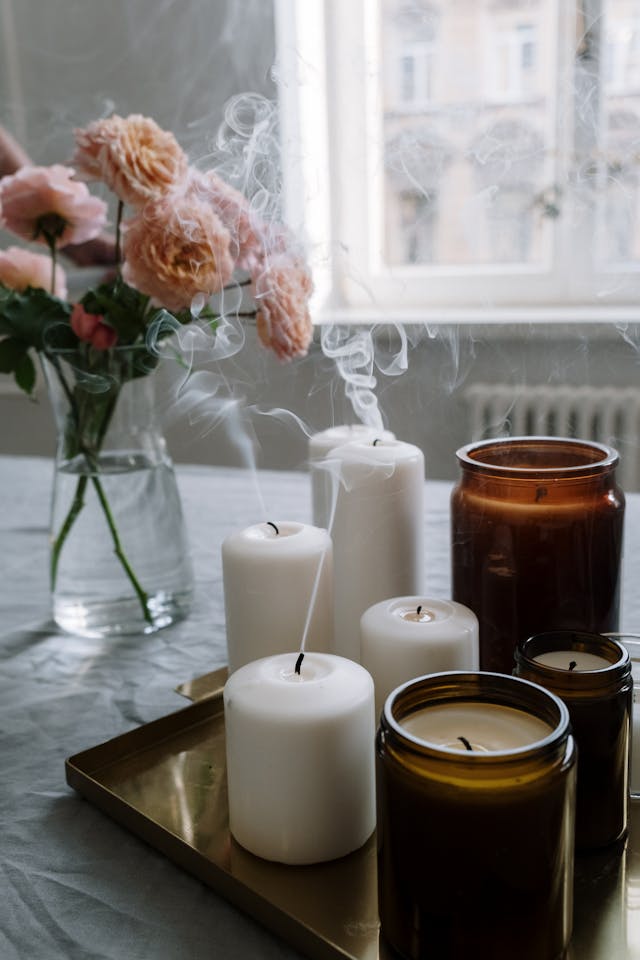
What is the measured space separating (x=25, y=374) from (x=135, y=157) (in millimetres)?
227

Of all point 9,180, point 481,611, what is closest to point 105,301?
point 9,180

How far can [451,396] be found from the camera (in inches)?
31.0

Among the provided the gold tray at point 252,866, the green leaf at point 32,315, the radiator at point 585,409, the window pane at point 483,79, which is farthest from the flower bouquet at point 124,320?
the window pane at point 483,79

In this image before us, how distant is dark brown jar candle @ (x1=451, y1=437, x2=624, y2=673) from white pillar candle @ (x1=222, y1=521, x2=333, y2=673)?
0.35 ft

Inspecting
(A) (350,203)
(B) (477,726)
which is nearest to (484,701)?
(B) (477,726)

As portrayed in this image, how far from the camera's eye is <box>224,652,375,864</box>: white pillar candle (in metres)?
0.51

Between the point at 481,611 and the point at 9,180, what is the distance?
54 cm

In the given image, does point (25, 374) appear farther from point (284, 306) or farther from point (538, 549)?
point (538, 549)

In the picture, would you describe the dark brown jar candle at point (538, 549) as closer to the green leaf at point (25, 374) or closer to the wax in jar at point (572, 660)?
the wax in jar at point (572, 660)

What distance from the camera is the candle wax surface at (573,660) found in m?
0.56

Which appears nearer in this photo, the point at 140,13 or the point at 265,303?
the point at 265,303

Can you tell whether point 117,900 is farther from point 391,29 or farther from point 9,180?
point 391,29

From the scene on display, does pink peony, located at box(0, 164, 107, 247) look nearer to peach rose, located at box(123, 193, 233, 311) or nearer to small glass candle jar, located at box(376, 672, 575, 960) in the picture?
Result: peach rose, located at box(123, 193, 233, 311)

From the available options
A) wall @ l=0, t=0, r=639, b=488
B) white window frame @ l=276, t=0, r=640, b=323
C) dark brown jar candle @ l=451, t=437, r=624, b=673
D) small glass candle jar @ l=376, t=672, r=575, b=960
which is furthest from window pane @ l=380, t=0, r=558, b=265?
small glass candle jar @ l=376, t=672, r=575, b=960
